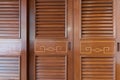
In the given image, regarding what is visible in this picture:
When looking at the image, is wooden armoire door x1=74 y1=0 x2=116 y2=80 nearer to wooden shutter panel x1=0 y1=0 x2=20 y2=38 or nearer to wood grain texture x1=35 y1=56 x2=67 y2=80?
wood grain texture x1=35 y1=56 x2=67 y2=80

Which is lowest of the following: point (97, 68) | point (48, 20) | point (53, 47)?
point (97, 68)

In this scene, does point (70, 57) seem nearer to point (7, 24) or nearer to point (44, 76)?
point (44, 76)

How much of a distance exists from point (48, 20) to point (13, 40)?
43 cm

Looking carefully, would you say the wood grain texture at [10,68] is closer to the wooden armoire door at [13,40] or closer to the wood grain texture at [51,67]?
the wooden armoire door at [13,40]

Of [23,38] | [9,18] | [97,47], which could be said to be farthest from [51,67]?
[9,18]

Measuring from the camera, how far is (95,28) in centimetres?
218

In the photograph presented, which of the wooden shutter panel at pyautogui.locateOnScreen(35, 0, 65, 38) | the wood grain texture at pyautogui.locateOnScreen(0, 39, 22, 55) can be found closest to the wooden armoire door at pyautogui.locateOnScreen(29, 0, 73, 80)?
the wooden shutter panel at pyautogui.locateOnScreen(35, 0, 65, 38)

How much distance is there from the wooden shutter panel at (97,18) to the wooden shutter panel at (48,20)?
27 cm

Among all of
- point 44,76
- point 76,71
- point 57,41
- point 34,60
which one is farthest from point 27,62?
point 76,71

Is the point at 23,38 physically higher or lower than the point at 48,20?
lower

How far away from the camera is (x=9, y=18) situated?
85.9 inches

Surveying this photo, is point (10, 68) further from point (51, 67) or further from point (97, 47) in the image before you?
point (97, 47)

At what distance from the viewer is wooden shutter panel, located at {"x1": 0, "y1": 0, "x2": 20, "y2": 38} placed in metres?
2.17

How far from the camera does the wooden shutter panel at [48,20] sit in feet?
7.24
